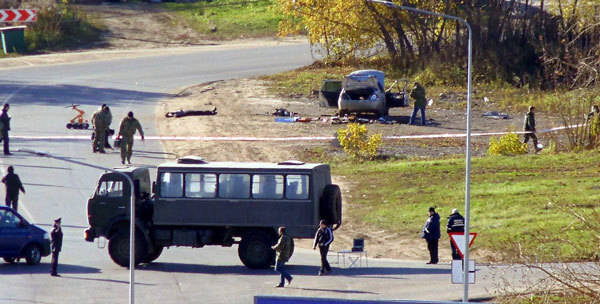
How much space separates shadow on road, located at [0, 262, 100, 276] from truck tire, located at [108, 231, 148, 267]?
52 centimetres

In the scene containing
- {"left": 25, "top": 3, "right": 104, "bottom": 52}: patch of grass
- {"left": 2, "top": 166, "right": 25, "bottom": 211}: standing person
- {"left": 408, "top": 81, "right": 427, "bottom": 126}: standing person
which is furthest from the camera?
{"left": 25, "top": 3, "right": 104, "bottom": 52}: patch of grass

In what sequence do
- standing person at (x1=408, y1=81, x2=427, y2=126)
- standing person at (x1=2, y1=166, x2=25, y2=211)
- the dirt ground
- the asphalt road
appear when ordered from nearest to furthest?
the asphalt road → standing person at (x1=2, y1=166, x2=25, y2=211) → the dirt ground → standing person at (x1=408, y1=81, x2=427, y2=126)

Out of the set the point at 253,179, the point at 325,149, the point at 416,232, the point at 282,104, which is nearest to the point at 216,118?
the point at 282,104

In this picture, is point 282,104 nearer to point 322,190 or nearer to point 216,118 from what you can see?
point 216,118

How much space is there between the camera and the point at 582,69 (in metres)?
35.1

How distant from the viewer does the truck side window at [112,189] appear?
77.9ft

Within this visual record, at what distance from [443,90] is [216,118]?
472 inches

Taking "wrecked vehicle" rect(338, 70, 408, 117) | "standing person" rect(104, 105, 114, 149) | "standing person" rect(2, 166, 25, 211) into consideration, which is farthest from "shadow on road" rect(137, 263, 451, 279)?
"wrecked vehicle" rect(338, 70, 408, 117)

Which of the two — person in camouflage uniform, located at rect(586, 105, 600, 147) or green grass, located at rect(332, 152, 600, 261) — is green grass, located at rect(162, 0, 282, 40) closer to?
person in camouflage uniform, located at rect(586, 105, 600, 147)

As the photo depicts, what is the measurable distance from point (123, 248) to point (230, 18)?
45997mm

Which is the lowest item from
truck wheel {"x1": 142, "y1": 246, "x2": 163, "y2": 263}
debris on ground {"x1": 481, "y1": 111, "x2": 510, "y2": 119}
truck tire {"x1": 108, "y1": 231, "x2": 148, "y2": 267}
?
truck wheel {"x1": 142, "y1": 246, "x2": 163, "y2": 263}

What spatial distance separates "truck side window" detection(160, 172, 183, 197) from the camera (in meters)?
23.3

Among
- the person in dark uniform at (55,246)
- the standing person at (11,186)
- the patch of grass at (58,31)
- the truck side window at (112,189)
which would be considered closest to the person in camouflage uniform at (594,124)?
the truck side window at (112,189)

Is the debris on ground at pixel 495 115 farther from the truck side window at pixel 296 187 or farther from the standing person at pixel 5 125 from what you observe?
the truck side window at pixel 296 187
